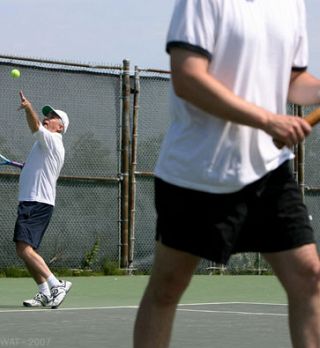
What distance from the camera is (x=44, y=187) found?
9672 mm

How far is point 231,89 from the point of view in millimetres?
4039

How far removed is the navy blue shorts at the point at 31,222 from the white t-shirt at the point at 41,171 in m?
0.06

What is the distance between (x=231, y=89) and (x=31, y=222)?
572cm

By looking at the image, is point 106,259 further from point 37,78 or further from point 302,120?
point 302,120

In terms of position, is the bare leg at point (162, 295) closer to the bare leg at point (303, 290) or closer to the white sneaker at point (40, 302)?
the bare leg at point (303, 290)

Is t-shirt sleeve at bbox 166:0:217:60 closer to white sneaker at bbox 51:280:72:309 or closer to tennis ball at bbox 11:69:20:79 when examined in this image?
white sneaker at bbox 51:280:72:309

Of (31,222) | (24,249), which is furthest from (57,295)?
(31,222)

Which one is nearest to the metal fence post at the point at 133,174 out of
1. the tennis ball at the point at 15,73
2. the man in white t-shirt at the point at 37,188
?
the tennis ball at the point at 15,73

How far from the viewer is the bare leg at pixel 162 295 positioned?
161 inches

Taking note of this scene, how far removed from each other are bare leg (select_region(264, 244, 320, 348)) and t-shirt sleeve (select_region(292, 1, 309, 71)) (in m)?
0.66

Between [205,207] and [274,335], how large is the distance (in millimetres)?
3183

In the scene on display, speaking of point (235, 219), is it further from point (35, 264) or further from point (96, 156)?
point (96, 156)

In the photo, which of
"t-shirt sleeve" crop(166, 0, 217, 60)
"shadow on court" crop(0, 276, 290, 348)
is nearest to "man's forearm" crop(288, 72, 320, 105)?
"t-shirt sleeve" crop(166, 0, 217, 60)

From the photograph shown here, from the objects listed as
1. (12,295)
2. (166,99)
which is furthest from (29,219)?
(166,99)
